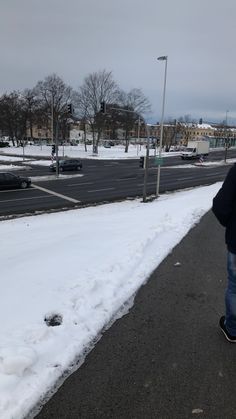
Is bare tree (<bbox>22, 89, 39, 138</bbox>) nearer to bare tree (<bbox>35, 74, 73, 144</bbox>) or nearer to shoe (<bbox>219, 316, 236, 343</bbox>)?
bare tree (<bbox>35, 74, 73, 144</bbox>)

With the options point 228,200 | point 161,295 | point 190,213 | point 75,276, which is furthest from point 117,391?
point 190,213

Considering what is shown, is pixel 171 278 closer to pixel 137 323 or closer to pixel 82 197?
pixel 137 323

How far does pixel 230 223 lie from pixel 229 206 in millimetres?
186

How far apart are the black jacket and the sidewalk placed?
1.05m

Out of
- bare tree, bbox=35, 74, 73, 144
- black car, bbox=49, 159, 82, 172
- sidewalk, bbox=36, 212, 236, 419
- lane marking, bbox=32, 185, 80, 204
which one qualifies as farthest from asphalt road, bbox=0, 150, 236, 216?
bare tree, bbox=35, 74, 73, 144

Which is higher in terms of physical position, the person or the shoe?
the person

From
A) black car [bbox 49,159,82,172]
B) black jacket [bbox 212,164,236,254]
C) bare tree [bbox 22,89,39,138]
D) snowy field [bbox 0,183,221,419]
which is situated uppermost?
bare tree [bbox 22,89,39,138]

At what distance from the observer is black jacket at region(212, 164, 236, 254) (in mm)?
4133

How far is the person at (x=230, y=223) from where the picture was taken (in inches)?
163

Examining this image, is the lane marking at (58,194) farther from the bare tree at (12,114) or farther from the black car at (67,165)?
the bare tree at (12,114)

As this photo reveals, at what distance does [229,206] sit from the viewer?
4172 millimetres

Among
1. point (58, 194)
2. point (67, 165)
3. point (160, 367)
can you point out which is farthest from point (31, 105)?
point (160, 367)

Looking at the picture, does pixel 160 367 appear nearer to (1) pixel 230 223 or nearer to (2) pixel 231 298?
(2) pixel 231 298

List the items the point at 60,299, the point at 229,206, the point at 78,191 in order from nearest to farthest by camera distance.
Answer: the point at 229,206 → the point at 60,299 → the point at 78,191
